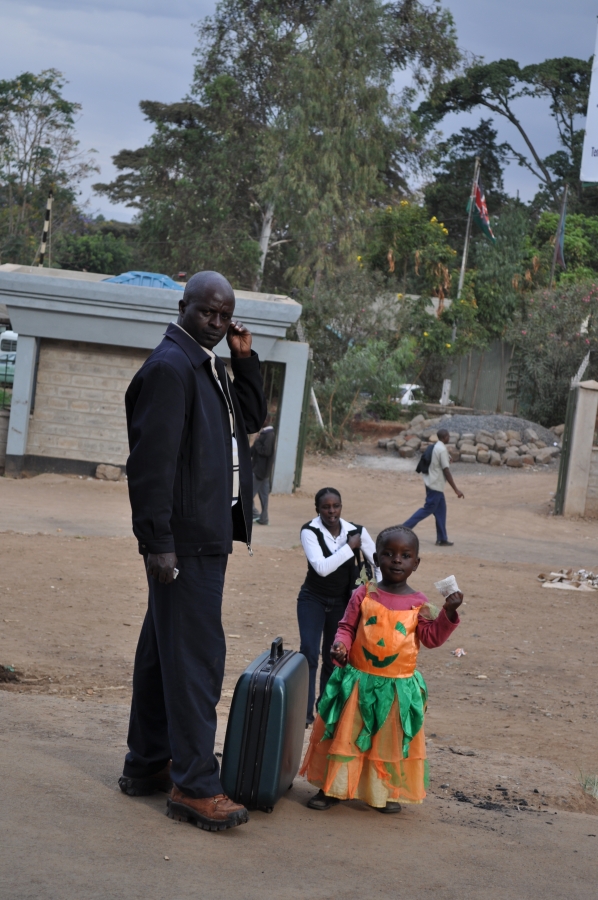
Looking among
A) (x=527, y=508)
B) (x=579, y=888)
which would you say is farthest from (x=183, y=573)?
(x=527, y=508)

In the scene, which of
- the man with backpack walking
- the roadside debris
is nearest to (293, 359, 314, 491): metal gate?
the man with backpack walking

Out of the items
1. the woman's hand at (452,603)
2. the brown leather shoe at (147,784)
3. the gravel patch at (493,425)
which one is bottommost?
the brown leather shoe at (147,784)

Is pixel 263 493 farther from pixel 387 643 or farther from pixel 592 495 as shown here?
pixel 387 643

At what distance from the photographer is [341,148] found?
101ft

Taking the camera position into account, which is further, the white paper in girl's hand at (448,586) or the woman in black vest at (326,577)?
the woman in black vest at (326,577)

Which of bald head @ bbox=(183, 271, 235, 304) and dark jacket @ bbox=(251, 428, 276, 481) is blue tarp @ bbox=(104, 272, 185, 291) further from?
bald head @ bbox=(183, 271, 235, 304)

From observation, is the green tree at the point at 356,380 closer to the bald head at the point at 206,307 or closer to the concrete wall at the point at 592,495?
the concrete wall at the point at 592,495

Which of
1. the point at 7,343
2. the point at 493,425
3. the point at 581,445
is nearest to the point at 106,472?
the point at 581,445

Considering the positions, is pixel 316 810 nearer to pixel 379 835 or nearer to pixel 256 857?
pixel 379 835

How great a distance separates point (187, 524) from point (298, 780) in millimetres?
1670

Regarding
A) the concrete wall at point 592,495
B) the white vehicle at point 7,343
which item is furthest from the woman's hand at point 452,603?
the white vehicle at point 7,343

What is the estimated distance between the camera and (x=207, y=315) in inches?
139

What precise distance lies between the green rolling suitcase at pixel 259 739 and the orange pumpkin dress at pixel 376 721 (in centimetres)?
21

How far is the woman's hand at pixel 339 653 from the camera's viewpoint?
12.6 feet
